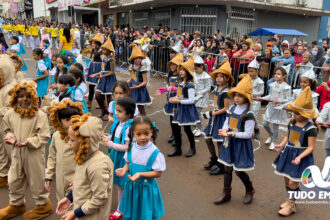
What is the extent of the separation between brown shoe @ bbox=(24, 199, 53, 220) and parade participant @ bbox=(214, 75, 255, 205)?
2.27 metres

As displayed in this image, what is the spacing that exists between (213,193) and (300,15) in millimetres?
22561

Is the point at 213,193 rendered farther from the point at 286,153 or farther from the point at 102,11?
the point at 102,11

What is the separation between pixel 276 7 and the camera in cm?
1808

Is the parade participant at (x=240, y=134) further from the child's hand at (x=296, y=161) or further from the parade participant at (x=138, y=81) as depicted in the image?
the parade participant at (x=138, y=81)

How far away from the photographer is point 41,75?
7000mm

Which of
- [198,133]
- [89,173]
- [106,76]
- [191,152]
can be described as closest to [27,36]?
[106,76]

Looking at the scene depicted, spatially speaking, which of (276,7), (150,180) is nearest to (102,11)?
(276,7)

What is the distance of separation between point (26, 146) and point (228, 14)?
16.3 meters

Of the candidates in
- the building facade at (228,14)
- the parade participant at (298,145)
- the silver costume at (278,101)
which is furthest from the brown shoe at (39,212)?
the building facade at (228,14)

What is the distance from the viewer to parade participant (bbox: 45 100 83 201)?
3.04 meters

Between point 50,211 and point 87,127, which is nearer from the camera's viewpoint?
point 87,127

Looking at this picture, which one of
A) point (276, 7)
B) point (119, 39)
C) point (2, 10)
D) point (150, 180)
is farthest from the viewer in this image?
point (2, 10)

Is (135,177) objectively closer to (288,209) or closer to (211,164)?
(288,209)

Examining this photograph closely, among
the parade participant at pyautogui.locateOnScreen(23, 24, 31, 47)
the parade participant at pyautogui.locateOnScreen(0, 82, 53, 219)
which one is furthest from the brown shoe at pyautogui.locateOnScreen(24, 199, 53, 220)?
the parade participant at pyautogui.locateOnScreen(23, 24, 31, 47)
